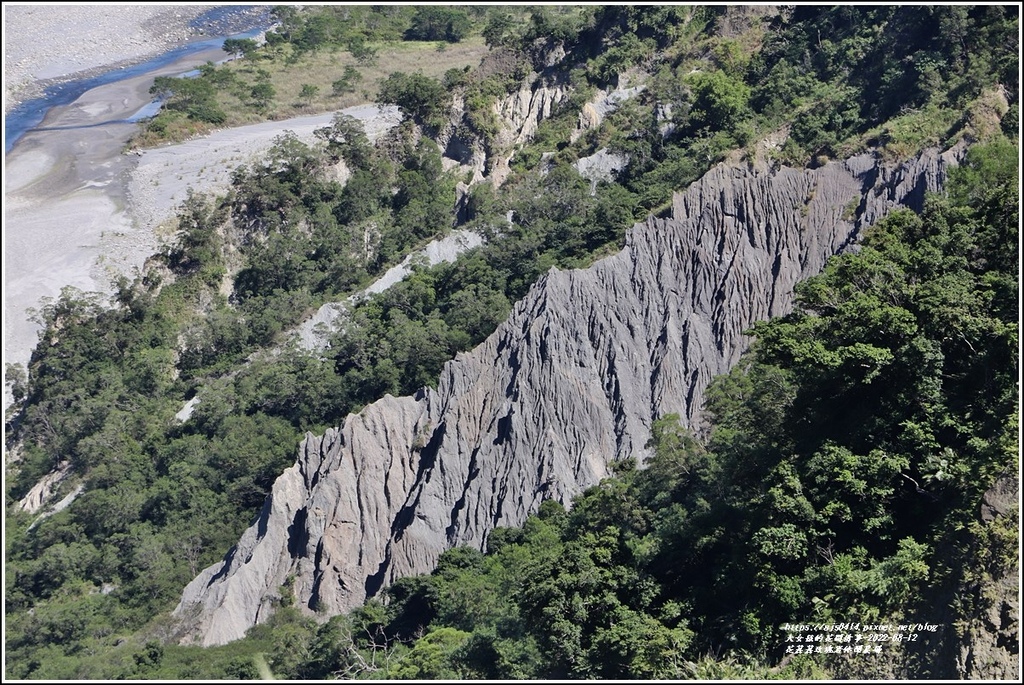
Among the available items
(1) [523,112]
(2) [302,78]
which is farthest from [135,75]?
(1) [523,112]

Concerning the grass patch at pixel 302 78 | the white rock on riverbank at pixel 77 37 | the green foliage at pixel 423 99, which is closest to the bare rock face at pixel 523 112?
the green foliage at pixel 423 99

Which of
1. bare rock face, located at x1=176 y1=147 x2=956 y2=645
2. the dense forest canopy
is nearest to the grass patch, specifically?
the dense forest canopy

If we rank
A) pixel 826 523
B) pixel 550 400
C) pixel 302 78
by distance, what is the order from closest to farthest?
pixel 826 523 → pixel 550 400 → pixel 302 78

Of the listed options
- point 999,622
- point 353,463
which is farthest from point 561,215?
point 999,622

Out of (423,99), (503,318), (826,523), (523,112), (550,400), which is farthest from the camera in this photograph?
(423,99)

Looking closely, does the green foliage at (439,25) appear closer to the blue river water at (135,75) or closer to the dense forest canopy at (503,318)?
the dense forest canopy at (503,318)

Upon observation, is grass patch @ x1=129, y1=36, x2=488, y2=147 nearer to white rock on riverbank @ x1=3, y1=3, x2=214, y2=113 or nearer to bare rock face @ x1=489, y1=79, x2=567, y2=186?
white rock on riverbank @ x1=3, y1=3, x2=214, y2=113

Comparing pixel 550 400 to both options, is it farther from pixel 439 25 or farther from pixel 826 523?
pixel 439 25
